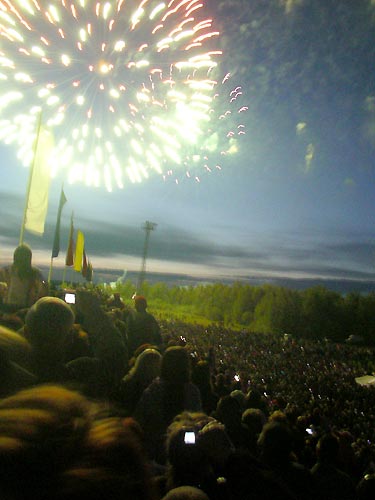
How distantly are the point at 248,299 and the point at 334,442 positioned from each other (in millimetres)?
92099

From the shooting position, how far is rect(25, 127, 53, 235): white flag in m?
8.13

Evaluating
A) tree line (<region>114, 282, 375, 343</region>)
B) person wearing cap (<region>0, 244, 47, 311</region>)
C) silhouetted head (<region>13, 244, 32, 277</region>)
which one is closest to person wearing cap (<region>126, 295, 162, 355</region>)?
person wearing cap (<region>0, 244, 47, 311</region>)

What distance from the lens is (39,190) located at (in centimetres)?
845

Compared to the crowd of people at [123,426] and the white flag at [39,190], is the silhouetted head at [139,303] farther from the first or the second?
the white flag at [39,190]

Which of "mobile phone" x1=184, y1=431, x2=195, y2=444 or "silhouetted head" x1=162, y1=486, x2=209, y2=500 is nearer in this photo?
"silhouetted head" x1=162, y1=486, x2=209, y2=500

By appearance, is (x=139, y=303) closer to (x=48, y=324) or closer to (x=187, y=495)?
(x=48, y=324)

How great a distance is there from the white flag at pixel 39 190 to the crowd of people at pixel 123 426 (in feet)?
11.3

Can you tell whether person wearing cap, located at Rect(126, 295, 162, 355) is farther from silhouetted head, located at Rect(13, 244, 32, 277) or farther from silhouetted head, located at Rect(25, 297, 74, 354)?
silhouetted head, located at Rect(25, 297, 74, 354)

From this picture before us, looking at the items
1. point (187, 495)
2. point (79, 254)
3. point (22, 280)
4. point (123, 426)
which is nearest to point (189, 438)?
point (187, 495)

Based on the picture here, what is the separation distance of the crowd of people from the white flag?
346 cm

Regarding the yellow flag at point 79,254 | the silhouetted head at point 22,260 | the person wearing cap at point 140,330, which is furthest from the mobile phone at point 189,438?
the yellow flag at point 79,254

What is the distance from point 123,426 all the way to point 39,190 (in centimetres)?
813

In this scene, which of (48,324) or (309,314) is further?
(309,314)

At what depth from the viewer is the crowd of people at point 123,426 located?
99 centimetres
